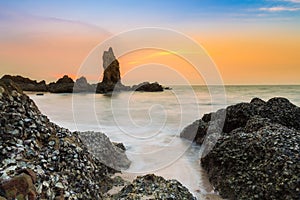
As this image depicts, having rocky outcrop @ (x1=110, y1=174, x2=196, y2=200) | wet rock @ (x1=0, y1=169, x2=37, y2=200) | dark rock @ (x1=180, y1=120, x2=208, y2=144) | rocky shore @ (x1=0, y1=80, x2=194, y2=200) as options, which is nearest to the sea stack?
dark rock @ (x1=180, y1=120, x2=208, y2=144)

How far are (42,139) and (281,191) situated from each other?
152 inches

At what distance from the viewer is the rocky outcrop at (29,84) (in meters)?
53.0

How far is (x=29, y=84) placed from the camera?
2296 inches

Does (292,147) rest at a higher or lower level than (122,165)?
higher

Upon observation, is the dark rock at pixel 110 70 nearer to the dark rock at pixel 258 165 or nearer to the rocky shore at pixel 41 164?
the dark rock at pixel 258 165

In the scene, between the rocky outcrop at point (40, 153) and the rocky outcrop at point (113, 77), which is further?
the rocky outcrop at point (113, 77)

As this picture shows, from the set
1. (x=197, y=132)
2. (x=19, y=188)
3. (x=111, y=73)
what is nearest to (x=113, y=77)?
(x=111, y=73)

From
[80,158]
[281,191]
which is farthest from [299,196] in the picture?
[80,158]

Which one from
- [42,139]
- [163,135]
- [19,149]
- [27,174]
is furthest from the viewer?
[163,135]

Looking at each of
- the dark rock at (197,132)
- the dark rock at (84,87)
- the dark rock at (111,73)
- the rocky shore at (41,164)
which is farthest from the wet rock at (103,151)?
the dark rock at (111,73)

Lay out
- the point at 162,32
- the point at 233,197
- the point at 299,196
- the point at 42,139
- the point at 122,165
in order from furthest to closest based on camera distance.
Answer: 1. the point at 162,32
2. the point at 122,165
3. the point at 233,197
4. the point at 299,196
5. the point at 42,139

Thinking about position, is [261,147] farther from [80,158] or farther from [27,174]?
[27,174]

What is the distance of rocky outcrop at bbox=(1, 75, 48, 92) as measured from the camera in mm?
53000

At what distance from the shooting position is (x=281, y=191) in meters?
4.71
